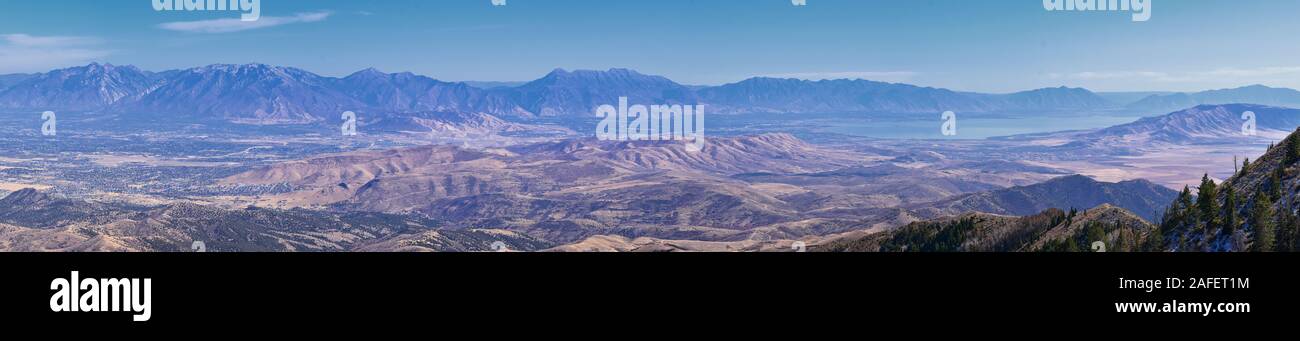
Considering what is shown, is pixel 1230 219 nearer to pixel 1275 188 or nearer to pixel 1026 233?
pixel 1275 188

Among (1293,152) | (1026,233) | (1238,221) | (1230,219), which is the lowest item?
(1026,233)

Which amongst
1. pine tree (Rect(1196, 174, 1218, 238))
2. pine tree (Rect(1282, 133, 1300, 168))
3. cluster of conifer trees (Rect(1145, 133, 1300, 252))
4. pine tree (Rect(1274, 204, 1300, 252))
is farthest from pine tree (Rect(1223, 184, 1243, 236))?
pine tree (Rect(1282, 133, 1300, 168))

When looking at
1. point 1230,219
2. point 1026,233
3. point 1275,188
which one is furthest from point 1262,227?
point 1026,233

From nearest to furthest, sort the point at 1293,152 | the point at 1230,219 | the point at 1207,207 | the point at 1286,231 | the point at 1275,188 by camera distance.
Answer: the point at 1286,231
the point at 1230,219
the point at 1207,207
the point at 1275,188
the point at 1293,152

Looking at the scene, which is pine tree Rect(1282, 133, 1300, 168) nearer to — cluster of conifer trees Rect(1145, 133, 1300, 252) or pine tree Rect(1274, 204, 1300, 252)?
cluster of conifer trees Rect(1145, 133, 1300, 252)

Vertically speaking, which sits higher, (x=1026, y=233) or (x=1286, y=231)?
(x=1286, y=231)
